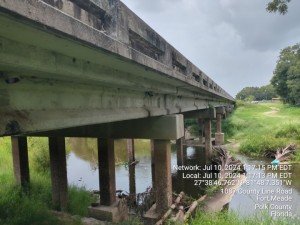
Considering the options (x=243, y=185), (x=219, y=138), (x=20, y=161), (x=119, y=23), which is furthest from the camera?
(x=219, y=138)

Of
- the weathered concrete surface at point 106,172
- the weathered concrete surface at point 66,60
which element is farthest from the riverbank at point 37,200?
the weathered concrete surface at point 66,60

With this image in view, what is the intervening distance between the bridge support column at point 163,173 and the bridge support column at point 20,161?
4.21 metres

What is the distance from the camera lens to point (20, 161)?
26.3 ft

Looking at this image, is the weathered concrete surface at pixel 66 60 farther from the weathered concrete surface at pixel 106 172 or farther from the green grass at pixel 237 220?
the green grass at pixel 237 220

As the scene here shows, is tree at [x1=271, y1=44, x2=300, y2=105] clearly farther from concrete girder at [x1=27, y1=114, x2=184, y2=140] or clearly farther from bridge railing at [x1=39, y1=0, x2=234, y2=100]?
bridge railing at [x1=39, y1=0, x2=234, y2=100]

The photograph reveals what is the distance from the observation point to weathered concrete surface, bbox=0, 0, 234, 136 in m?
1.79

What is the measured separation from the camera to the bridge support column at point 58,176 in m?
7.17

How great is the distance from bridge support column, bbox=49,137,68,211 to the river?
2.41m

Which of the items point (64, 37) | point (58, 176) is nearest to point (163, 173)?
point (58, 176)

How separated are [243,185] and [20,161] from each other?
293 inches

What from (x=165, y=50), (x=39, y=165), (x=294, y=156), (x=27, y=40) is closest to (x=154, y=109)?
(x=165, y=50)

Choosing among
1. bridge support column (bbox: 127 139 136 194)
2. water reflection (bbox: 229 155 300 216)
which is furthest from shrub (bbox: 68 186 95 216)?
water reflection (bbox: 229 155 300 216)

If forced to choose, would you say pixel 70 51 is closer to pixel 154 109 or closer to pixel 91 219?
pixel 154 109

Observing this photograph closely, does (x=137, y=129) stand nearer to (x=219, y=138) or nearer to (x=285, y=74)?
(x=219, y=138)
